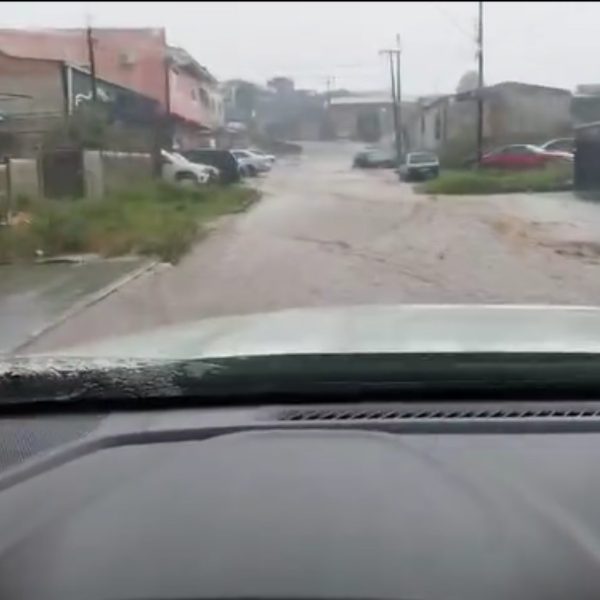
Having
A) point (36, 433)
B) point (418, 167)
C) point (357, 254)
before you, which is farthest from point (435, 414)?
point (418, 167)

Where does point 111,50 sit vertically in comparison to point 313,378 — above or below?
above

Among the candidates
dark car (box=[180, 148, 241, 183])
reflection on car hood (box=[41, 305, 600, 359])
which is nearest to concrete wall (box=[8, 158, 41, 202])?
dark car (box=[180, 148, 241, 183])

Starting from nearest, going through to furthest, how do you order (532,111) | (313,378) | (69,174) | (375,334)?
(313,378) < (375,334) < (69,174) < (532,111)

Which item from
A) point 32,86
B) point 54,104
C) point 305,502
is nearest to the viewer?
point 305,502

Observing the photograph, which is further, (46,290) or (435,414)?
(46,290)

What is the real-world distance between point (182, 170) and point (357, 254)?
107 cm

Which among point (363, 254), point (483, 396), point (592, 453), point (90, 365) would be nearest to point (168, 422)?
point (90, 365)

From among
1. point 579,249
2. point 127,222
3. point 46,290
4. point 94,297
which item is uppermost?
point 127,222

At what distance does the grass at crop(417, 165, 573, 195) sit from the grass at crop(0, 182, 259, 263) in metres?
0.93

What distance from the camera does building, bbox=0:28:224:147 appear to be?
14.0 ft

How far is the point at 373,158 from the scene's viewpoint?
230 inches

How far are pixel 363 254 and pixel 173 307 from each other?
3.72 ft

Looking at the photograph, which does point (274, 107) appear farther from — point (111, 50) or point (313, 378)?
point (313, 378)

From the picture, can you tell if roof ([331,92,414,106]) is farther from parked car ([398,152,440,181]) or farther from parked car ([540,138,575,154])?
parked car ([540,138,575,154])
